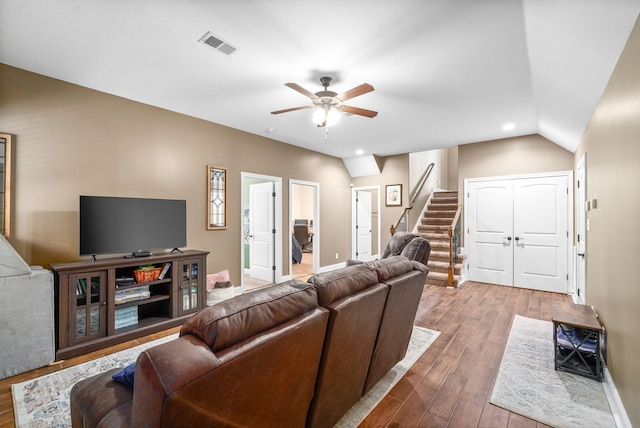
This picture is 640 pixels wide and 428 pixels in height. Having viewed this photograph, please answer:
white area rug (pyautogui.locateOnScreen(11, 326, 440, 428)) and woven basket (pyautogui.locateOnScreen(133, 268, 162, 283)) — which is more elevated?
woven basket (pyautogui.locateOnScreen(133, 268, 162, 283))

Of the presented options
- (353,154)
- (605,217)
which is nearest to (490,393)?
(605,217)

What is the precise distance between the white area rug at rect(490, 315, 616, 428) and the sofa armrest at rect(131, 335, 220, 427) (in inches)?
86.0

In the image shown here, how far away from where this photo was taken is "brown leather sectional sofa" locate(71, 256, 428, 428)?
88 cm

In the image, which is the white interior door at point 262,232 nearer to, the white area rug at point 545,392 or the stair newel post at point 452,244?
the stair newel post at point 452,244

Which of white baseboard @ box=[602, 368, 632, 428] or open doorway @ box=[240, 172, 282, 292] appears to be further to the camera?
open doorway @ box=[240, 172, 282, 292]

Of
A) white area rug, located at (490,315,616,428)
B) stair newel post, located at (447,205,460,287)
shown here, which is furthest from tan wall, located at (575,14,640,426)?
stair newel post, located at (447,205,460,287)

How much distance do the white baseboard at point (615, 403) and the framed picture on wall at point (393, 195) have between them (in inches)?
187

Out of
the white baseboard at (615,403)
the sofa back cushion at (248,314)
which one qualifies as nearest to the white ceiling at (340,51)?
the sofa back cushion at (248,314)

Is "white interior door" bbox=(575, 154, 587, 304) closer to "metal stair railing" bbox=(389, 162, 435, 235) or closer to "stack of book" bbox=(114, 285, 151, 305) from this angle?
"metal stair railing" bbox=(389, 162, 435, 235)

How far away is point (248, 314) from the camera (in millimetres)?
1154

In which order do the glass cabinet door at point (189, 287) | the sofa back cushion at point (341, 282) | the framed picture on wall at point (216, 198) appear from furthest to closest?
the framed picture on wall at point (216, 198)
the glass cabinet door at point (189, 287)
the sofa back cushion at point (341, 282)

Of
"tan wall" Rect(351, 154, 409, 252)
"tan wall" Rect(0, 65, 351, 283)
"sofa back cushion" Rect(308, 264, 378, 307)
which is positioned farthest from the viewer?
"tan wall" Rect(351, 154, 409, 252)

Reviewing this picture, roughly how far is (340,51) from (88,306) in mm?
3337

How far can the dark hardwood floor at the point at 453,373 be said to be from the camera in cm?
192
